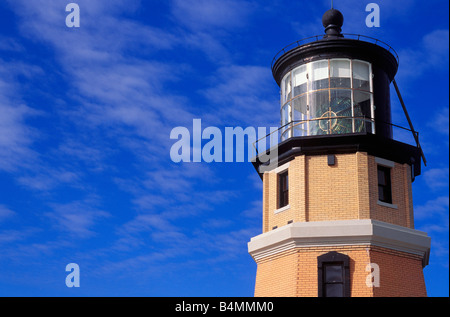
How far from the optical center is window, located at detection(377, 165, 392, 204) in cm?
2541

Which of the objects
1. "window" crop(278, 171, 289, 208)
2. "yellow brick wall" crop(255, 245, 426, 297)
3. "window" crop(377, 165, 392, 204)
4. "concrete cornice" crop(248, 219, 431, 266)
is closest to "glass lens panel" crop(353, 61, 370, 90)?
"window" crop(377, 165, 392, 204)

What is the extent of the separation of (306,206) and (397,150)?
4.23 metres

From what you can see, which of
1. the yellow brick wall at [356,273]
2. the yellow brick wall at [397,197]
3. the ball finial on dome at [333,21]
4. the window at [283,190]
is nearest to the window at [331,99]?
the window at [283,190]

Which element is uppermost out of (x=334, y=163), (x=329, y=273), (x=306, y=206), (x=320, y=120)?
(x=320, y=120)

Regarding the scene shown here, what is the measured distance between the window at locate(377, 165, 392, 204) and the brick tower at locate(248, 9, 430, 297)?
1.5 inches

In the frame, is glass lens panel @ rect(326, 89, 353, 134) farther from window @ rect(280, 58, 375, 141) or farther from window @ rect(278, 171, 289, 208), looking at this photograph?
window @ rect(278, 171, 289, 208)

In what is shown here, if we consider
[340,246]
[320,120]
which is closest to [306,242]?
[340,246]

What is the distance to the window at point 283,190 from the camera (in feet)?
85.2

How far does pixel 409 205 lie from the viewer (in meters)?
25.6

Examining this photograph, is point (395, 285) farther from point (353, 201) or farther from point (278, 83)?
point (278, 83)

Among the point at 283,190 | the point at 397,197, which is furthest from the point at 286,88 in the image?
the point at 397,197

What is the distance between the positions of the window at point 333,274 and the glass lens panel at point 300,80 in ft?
21.3
